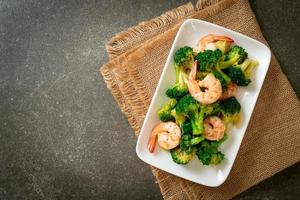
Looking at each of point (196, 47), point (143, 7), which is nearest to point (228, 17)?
point (196, 47)

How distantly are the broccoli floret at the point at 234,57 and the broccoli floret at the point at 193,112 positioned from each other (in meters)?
0.16

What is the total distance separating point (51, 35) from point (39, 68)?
0.14 metres

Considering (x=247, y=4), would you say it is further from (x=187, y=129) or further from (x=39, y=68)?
(x=39, y=68)

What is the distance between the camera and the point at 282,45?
162cm

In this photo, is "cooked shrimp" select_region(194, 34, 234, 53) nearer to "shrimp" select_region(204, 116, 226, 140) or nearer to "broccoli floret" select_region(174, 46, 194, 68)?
"broccoli floret" select_region(174, 46, 194, 68)

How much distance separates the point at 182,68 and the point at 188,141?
0.84ft

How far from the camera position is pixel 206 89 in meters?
1.37

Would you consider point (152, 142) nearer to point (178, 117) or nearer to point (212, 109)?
point (178, 117)

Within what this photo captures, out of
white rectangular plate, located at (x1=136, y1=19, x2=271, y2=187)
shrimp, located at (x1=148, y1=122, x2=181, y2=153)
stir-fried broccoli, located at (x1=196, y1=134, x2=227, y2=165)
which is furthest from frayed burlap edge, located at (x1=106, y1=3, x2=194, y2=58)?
stir-fried broccoli, located at (x1=196, y1=134, x2=227, y2=165)

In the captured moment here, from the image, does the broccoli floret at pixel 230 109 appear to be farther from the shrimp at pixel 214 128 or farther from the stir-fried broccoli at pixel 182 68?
the stir-fried broccoli at pixel 182 68

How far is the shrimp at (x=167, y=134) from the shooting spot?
1418 mm

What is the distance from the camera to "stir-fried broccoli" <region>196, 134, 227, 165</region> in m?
1.43

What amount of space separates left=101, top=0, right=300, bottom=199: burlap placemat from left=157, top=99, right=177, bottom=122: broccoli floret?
0.12 meters

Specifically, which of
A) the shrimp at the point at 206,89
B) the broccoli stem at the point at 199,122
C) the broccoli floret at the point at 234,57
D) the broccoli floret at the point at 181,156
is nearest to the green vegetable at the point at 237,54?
the broccoli floret at the point at 234,57
